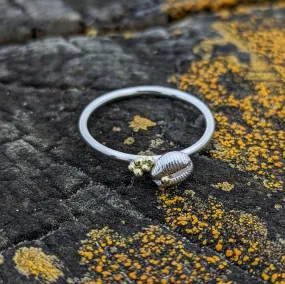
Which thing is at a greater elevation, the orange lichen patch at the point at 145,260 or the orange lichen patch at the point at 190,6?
the orange lichen patch at the point at 190,6

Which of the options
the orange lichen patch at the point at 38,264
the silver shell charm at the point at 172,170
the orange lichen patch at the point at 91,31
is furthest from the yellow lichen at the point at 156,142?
the orange lichen patch at the point at 91,31

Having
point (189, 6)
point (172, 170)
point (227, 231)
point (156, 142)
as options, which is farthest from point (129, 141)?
point (189, 6)

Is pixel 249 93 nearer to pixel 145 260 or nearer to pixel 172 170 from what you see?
pixel 172 170

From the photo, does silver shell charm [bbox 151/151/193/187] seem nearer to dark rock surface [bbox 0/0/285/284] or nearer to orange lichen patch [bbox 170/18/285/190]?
dark rock surface [bbox 0/0/285/284]

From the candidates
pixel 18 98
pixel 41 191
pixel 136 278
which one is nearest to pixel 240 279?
pixel 136 278

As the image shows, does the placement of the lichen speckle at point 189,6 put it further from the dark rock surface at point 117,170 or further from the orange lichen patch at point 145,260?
the orange lichen patch at point 145,260

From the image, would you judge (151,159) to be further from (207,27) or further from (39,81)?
(207,27)

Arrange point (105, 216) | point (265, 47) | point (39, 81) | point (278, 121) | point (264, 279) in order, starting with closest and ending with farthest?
point (264, 279) < point (105, 216) < point (278, 121) < point (39, 81) < point (265, 47)

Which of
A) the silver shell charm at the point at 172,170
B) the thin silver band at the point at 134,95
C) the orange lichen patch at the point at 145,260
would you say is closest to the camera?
the orange lichen patch at the point at 145,260

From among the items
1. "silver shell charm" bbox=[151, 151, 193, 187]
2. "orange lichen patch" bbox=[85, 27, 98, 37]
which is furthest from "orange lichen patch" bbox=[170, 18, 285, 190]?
"orange lichen patch" bbox=[85, 27, 98, 37]
